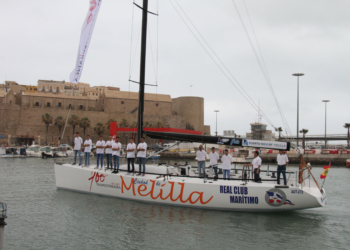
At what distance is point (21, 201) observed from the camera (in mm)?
11906

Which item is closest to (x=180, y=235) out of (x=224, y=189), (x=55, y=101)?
(x=224, y=189)

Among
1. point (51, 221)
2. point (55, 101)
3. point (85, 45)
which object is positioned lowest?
point (51, 221)

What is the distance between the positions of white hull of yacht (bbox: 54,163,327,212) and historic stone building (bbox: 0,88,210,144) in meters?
47.3

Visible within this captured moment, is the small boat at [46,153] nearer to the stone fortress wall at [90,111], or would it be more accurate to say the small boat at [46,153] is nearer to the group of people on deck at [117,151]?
the stone fortress wall at [90,111]

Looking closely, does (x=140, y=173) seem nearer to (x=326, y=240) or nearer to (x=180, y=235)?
(x=180, y=235)

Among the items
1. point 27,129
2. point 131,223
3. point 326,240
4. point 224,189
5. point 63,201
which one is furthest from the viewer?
point 27,129

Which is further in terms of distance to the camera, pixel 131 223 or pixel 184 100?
pixel 184 100

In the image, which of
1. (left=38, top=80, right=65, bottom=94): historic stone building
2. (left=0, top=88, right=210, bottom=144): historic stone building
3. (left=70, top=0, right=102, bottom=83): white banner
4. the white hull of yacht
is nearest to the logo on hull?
the white hull of yacht

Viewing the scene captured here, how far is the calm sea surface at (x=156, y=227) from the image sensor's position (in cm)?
748

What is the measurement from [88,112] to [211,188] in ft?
205

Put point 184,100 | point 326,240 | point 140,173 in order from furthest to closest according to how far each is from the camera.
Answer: point 184,100 < point 140,173 < point 326,240

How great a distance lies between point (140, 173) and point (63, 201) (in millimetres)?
3215

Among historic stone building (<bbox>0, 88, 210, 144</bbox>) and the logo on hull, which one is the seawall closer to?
the logo on hull

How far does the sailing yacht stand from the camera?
365 inches
